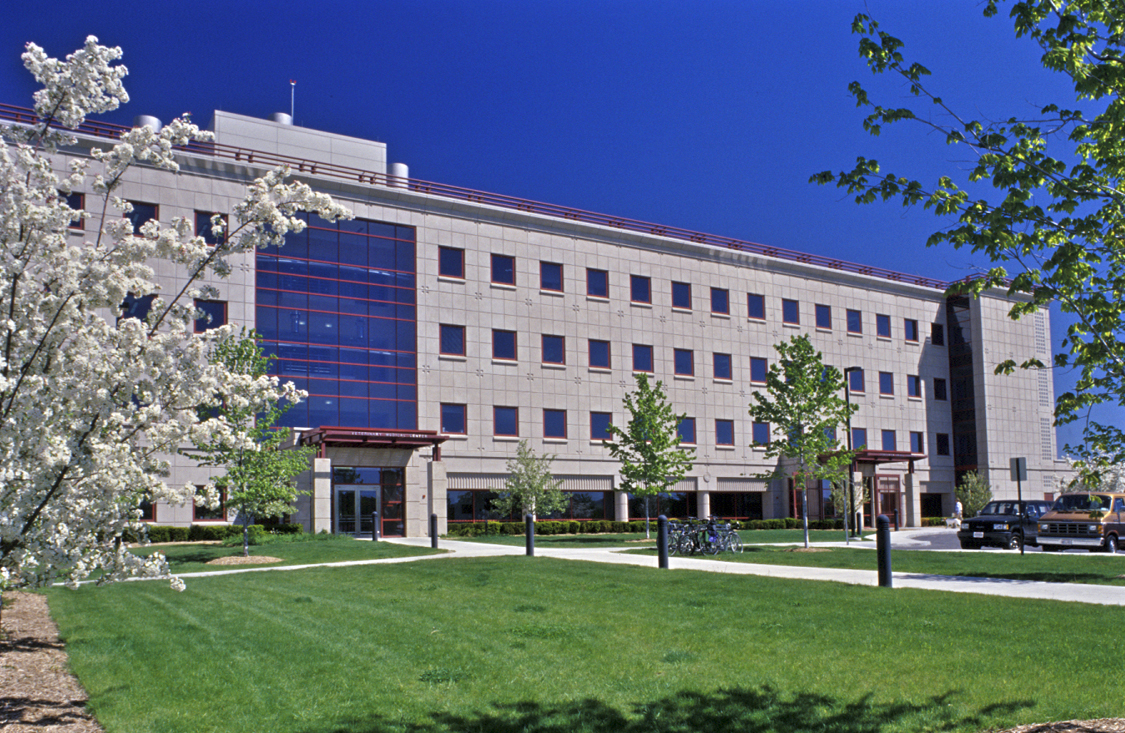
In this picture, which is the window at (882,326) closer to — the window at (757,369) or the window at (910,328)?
the window at (910,328)

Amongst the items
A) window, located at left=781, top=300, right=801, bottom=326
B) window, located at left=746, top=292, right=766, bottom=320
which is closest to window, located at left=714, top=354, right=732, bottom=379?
window, located at left=746, top=292, right=766, bottom=320

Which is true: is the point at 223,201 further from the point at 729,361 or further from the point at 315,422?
the point at 729,361

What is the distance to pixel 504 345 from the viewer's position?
151 feet

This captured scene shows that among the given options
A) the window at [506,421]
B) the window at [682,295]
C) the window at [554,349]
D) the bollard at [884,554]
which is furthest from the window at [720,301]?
the bollard at [884,554]

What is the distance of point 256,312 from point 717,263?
27.2 metres

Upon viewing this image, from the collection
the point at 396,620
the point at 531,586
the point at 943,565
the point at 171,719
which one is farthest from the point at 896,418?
the point at 171,719

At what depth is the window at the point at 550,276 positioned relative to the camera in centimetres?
4747

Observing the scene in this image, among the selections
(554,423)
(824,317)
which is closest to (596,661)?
(554,423)

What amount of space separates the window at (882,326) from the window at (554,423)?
83.7ft

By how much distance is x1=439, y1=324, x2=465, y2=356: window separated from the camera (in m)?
44.3

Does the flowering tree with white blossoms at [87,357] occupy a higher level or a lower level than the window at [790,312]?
lower

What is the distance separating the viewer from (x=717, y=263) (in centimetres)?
5369

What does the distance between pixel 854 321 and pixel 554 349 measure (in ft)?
76.7

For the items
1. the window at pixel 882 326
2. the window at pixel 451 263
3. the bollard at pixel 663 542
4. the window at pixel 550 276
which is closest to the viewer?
the bollard at pixel 663 542
